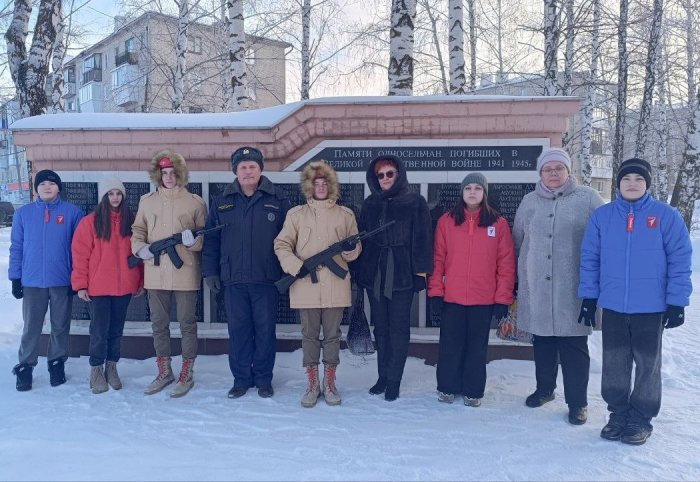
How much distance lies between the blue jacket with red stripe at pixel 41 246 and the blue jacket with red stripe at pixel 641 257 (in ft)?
14.1

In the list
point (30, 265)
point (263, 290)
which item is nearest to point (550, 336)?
point (263, 290)

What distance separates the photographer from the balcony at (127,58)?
28.9m

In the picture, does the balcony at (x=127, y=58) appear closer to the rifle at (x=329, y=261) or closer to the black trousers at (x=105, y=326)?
the black trousers at (x=105, y=326)

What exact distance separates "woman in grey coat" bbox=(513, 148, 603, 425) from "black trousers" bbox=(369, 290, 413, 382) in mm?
939

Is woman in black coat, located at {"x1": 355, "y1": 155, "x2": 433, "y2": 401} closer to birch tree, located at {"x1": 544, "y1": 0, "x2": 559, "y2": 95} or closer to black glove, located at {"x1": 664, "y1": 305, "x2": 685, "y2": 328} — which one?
black glove, located at {"x1": 664, "y1": 305, "x2": 685, "y2": 328}

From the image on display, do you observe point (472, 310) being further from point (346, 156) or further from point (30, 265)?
point (30, 265)

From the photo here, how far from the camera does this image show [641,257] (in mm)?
3557

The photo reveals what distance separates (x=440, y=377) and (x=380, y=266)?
41.3 inches

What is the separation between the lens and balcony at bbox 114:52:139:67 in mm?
28889

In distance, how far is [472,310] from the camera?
421 centimetres

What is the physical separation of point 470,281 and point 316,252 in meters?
1.23

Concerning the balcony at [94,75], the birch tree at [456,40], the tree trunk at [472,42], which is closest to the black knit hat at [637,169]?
the birch tree at [456,40]

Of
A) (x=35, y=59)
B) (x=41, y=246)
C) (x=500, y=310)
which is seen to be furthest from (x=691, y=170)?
(x=35, y=59)

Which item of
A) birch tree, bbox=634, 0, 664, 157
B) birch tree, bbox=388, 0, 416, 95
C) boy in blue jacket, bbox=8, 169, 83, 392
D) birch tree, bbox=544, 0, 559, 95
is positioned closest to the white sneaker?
boy in blue jacket, bbox=8, 169, 83, 392
